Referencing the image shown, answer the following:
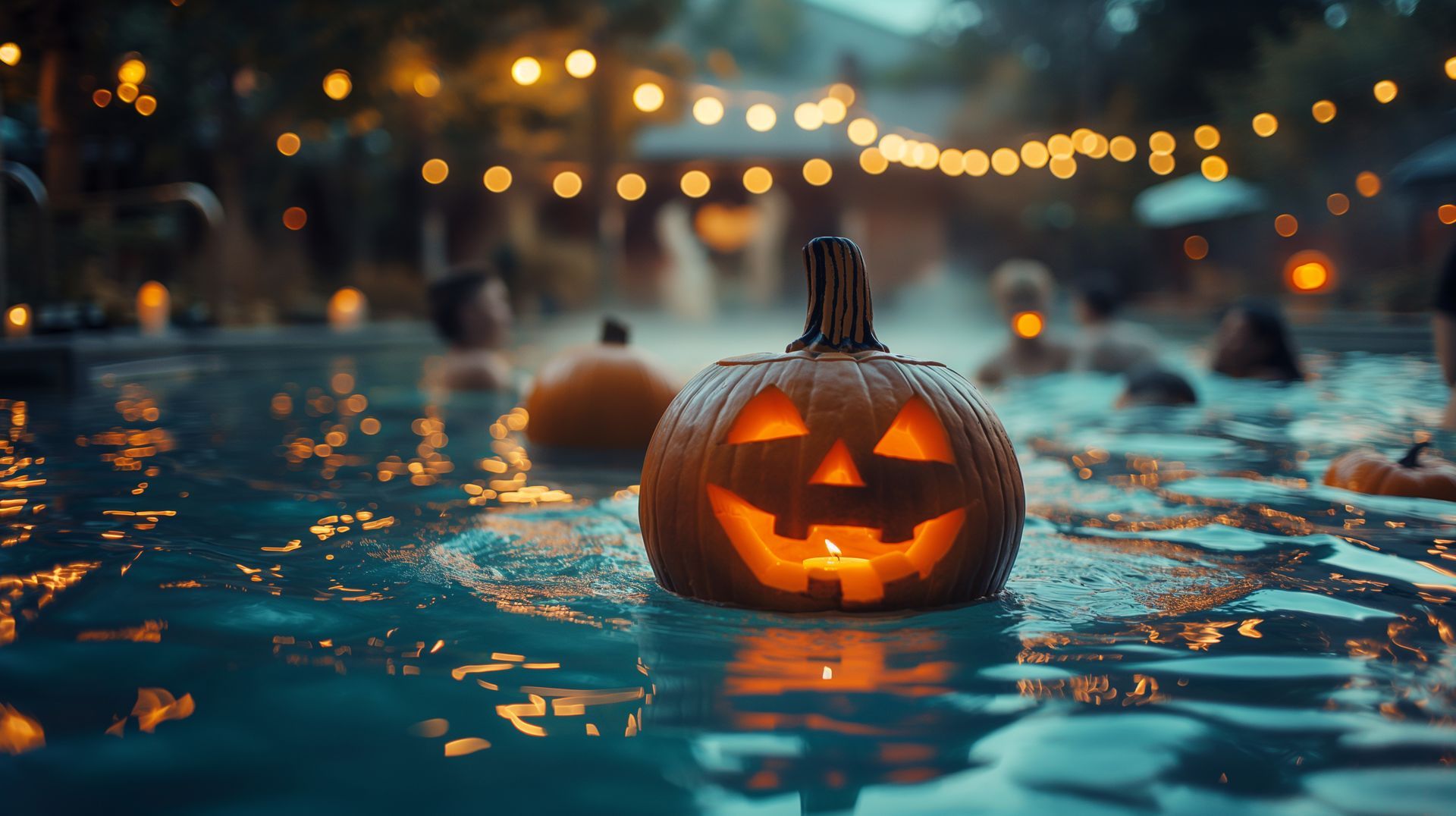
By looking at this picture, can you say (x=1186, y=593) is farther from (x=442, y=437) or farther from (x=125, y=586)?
(x=442, y=437)

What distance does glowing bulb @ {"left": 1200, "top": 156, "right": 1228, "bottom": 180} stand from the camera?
2519 cm

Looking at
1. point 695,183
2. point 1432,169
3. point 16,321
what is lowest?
point 16,321

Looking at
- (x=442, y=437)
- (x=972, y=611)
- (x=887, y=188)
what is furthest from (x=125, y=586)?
(x=887, y=188)

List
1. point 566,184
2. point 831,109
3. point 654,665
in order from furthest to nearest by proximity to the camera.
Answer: point 566,184
point 831,109
point 654,665

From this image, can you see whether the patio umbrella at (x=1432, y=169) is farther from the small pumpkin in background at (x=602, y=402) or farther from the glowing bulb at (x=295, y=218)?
the glowing bulb at (x=295, y=218)

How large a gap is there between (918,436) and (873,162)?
2822 centimetres

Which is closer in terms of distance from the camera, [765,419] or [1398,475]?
[765,419]

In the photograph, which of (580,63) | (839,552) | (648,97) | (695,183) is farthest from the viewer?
(695,183)

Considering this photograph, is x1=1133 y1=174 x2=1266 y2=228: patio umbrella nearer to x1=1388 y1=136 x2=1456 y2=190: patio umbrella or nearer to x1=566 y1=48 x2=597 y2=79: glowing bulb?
x1=1388 y1=136 x2=1456 y2=190: patio umbrella

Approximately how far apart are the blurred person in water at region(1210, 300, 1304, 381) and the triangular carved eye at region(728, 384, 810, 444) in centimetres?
946

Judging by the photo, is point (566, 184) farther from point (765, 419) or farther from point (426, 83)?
point (765, 419)

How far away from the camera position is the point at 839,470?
3609mm

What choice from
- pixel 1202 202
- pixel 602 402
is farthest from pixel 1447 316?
pixel 1202 202

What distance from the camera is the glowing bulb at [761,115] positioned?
632 inches
